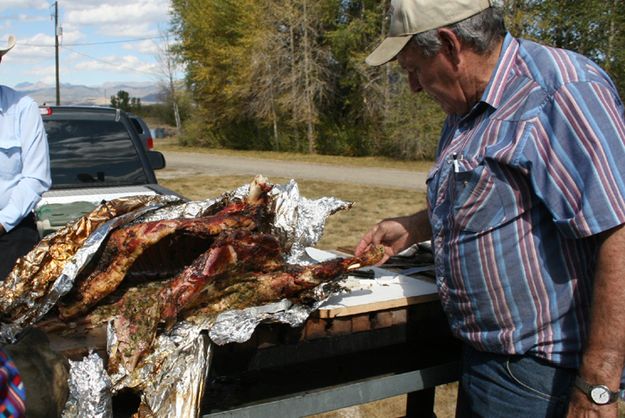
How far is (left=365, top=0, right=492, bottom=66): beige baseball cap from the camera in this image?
1.74 metres

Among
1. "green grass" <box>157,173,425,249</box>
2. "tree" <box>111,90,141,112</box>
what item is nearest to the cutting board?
"green grass" <box>157,173,425,249</box>

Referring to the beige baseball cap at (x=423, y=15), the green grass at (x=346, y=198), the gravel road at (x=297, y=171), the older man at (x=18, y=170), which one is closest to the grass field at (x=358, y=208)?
the green grass at (x=346, y=198)

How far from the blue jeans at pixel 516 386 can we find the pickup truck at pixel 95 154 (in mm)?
3850

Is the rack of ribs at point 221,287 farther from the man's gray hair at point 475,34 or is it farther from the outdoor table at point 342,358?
the man's gray hair at point 475,34

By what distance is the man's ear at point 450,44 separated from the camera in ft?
5.77

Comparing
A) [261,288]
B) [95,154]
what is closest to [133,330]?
[261,288]

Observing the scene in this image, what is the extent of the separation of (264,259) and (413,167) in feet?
55.7

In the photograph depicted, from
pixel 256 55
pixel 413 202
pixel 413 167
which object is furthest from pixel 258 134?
pixel 413 202

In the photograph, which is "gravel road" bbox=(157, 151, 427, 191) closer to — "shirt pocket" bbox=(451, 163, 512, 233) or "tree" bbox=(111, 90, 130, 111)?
"shirt pocket" bbox=(451, 163, 512, 233)

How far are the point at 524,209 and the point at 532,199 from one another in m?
0.03

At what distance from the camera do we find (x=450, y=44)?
178 centimetres

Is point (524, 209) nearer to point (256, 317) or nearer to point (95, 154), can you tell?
point (256, 317)

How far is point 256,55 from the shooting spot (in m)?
26.4

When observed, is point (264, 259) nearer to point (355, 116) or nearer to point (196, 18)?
point (355, 116)
